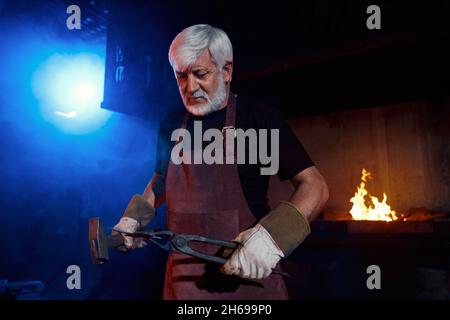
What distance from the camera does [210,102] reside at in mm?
2094

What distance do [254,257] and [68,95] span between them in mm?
7121

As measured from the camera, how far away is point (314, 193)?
1745 mm

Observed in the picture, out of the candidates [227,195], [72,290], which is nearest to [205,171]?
[227,195]

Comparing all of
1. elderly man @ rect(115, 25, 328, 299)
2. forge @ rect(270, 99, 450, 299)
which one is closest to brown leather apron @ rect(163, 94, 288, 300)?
elderly man @ rect(115, 25, 328, 299)

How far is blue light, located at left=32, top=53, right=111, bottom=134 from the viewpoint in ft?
24.4

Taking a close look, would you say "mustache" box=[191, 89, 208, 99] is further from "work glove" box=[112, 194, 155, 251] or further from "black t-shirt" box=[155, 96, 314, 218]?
"work glove" box=[112, 194, 155, 251]

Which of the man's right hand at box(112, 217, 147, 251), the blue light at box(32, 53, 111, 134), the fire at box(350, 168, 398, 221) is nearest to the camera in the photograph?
the man's right hand at box(112, 217, 147, 251)

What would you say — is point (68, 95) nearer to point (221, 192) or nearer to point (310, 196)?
point (221, 192)

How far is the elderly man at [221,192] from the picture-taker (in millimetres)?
1713

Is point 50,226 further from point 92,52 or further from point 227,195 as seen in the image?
point 227,195

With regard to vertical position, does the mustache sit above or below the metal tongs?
above

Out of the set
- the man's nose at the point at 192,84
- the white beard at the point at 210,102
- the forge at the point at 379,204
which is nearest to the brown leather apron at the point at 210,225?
the white beard at the point at 210,102

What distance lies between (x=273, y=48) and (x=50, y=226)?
5.30 m

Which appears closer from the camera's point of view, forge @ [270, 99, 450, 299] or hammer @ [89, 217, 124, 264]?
hammer @ [89, 217, 124, 264]
